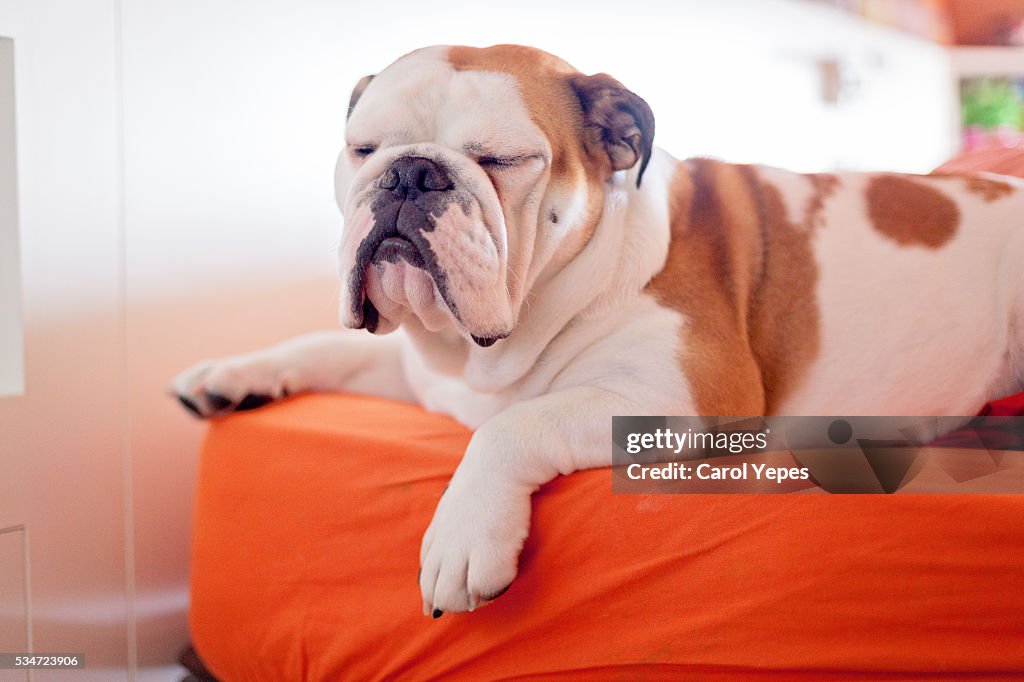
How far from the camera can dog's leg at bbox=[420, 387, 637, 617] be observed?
29.6 inches

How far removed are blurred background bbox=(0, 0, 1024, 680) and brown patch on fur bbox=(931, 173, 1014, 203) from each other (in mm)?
315

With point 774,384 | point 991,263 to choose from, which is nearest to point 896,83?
point 991,263

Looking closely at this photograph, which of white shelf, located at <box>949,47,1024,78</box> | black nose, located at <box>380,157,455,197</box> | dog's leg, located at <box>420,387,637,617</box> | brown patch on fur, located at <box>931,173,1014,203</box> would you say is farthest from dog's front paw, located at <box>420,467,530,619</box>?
white shelf, located at <box>949,47,1024,78</box>

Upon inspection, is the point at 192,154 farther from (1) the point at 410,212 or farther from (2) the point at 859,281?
(2) the point at 859,281

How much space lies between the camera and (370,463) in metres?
0.99

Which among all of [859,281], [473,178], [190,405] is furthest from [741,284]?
[190,405]

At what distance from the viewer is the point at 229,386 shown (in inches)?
47.1

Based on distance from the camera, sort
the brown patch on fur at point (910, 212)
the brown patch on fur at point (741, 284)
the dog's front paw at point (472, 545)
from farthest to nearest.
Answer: the brown patch on fur at point (910, 212), the brown patch on fur at point (741, 284), the dog's front paw at point (472, 545)

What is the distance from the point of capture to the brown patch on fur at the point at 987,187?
3.91ft

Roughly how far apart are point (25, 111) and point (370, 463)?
2.35 ft

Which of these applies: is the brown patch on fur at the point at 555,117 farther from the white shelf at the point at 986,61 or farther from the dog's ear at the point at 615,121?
the white shelf at the point at 986,61

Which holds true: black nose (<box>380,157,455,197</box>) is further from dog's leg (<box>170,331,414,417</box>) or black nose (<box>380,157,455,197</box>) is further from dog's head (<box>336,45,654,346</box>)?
dog's leg (<box>170,331,414,417</box>)

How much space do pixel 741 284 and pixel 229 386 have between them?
715mm

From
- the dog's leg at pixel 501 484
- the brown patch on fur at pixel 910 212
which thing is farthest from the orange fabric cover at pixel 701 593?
the brown patch on fur at pixel 910 212
